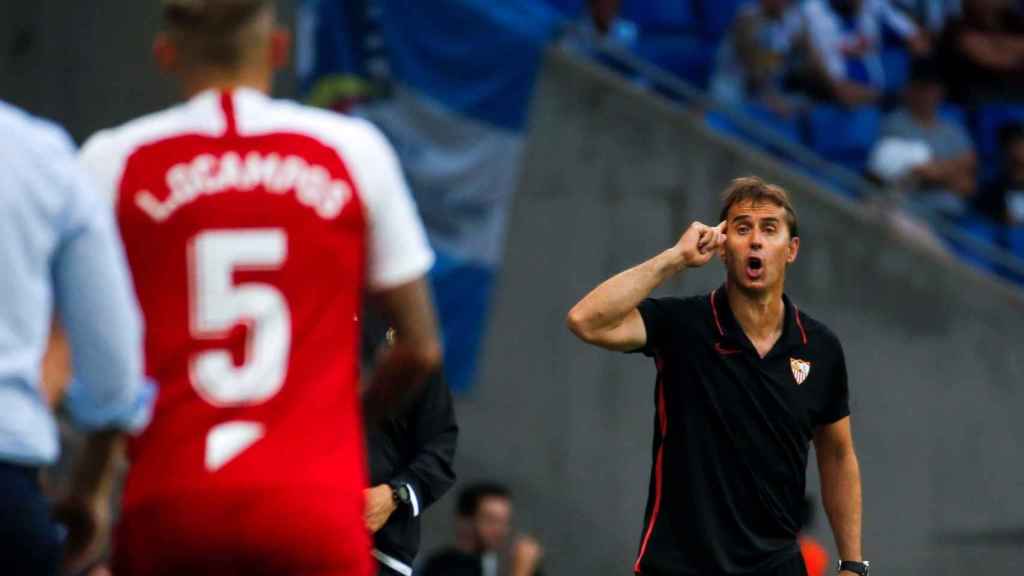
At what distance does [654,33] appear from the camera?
48.4 feet

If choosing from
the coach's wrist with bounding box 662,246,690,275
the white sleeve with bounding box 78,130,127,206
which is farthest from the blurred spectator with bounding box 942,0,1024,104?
the white sleeve with bounding box 78,130,127,206

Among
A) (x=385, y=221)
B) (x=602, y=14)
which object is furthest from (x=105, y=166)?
(x=602, y=14)

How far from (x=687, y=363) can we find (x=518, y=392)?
662cm

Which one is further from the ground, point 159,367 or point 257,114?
point 257,114

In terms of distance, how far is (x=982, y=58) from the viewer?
52.1 feet

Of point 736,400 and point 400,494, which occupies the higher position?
point 736,400

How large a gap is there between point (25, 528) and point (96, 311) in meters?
0.45

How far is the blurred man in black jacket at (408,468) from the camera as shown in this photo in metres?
6.57

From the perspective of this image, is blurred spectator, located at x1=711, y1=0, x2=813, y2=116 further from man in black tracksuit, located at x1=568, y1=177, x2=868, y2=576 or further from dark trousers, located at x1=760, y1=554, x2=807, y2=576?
dark trousers, located at x1=760, y1=554, x2=807, y2=576

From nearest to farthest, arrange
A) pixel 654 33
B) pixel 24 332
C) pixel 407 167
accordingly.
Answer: pixel 24 332 → pixel 407 167 → pixel 654 33

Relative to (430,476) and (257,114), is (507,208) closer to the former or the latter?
(430,476)

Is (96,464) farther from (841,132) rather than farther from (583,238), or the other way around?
(841,132)

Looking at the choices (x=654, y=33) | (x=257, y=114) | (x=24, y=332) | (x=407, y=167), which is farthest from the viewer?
(x=654, y=33)

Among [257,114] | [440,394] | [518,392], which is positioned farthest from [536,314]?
[257,114]
